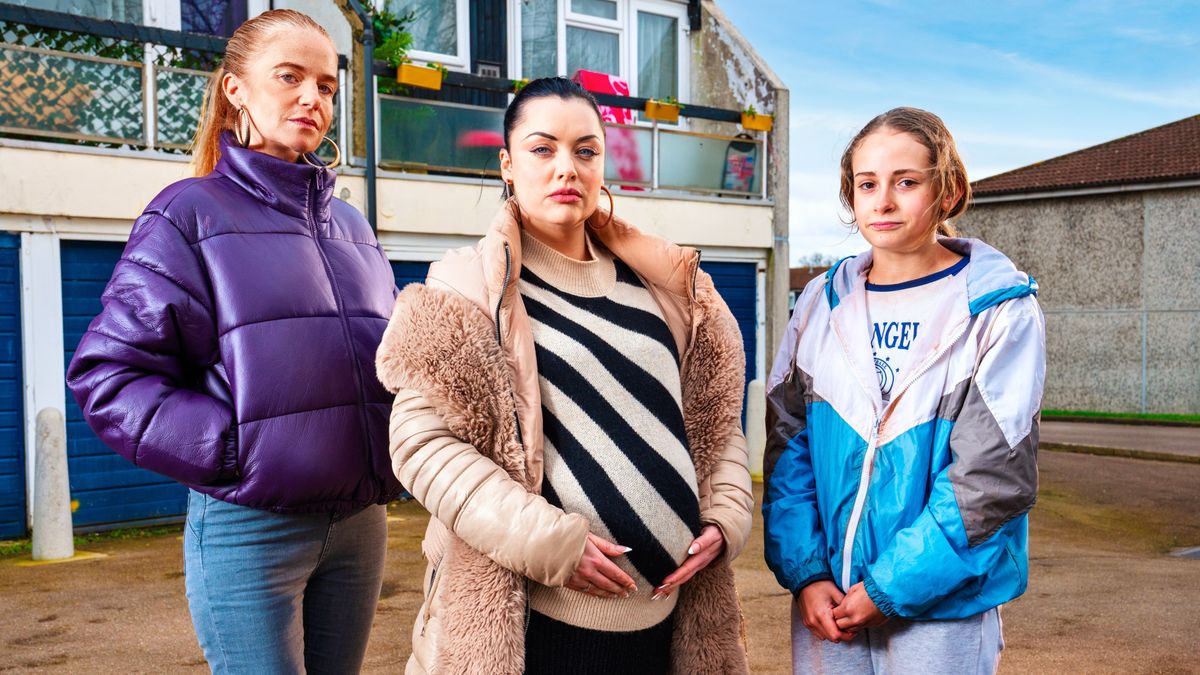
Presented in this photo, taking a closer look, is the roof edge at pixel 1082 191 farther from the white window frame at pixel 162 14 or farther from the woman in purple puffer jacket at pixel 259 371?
the woman in purple puffer jacket at pixel 259 371

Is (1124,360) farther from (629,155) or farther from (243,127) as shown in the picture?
(243,127)

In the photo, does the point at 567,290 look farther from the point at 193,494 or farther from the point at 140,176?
the point at 140,176

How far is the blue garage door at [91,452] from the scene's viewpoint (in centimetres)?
780

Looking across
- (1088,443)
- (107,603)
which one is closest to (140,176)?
(107,603)

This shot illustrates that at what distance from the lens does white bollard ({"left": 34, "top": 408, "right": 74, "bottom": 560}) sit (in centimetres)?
688

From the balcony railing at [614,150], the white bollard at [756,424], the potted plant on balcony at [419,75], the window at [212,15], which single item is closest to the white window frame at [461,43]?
the balcony railing at [614,150]

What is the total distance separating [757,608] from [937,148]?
3.97 metres

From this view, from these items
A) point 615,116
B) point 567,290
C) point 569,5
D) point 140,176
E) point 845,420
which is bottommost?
point 845,420

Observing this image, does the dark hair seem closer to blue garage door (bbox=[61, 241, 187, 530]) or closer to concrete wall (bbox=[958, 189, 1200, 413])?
blue garage door (bbox=[61, 241, 187, 530])

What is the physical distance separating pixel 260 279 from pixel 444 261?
0.39 m

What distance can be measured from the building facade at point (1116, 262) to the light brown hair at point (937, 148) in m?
20.3

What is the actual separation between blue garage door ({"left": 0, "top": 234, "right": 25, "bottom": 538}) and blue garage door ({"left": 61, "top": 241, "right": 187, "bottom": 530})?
0.33 m

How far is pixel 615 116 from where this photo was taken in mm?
11391

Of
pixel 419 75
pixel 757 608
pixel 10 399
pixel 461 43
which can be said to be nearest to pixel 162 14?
pixel 419 75
